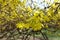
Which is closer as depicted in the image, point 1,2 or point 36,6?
point 1,2

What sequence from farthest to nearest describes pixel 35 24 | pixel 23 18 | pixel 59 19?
pixel 59 19 < pixel 23 18 < pixel 35 24

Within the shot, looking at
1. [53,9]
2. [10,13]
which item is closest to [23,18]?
[10,13]

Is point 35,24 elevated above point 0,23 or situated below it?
below

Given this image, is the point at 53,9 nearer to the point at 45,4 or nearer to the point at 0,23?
the point at 45,4

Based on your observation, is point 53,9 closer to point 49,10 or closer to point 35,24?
point 49,10

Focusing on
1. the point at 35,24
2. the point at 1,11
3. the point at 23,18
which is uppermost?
the point at 1,11

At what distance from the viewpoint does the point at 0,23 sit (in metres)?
3.83

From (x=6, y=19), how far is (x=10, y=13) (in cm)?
14

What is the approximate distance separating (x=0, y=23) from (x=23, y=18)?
0.57 m

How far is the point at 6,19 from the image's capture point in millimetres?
3641

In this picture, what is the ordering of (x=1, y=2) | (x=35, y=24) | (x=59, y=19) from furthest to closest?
1. (x=59, y=19)
2. (x=1, y=2)
3. (x=35, y=24)

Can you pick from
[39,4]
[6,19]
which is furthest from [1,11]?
[39,4]

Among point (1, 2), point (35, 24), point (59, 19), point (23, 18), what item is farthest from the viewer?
point (59, 19)

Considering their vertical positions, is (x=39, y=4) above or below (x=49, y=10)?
above
